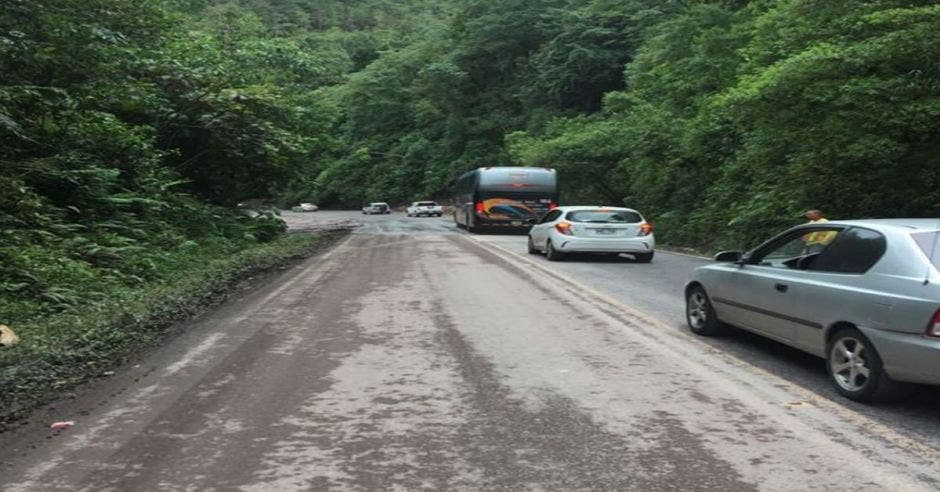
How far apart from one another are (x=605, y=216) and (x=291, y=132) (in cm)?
1084

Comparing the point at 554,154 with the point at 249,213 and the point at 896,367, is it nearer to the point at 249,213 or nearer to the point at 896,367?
the point at 249,213

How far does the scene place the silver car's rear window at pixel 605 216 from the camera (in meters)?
17.8

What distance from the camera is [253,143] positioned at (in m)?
20.6

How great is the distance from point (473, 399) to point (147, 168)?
44.6 feet

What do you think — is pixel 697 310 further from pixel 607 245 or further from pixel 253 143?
pixel 253 143

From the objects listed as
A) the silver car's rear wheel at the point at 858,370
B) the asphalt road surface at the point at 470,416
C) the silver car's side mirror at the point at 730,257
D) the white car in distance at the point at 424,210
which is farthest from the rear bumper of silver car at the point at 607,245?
the white car in distance at the point at 424,210

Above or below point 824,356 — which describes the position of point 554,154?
above

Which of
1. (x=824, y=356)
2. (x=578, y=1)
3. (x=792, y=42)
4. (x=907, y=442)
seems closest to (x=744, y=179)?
(x=792, y=42)

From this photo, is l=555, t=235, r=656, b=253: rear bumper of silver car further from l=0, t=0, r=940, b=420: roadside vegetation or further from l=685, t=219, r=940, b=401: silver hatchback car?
l=685, t=219, r=940, b=401: silver hatchback car

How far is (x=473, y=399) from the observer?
5.70 meters

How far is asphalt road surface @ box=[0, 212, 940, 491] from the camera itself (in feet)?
13.8

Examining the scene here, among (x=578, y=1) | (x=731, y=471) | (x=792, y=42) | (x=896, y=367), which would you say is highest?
(x=578, y=1)

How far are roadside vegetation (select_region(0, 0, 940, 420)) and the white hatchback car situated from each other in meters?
2.91

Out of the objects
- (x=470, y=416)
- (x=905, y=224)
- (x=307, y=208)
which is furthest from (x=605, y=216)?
(x=307, y=208)
